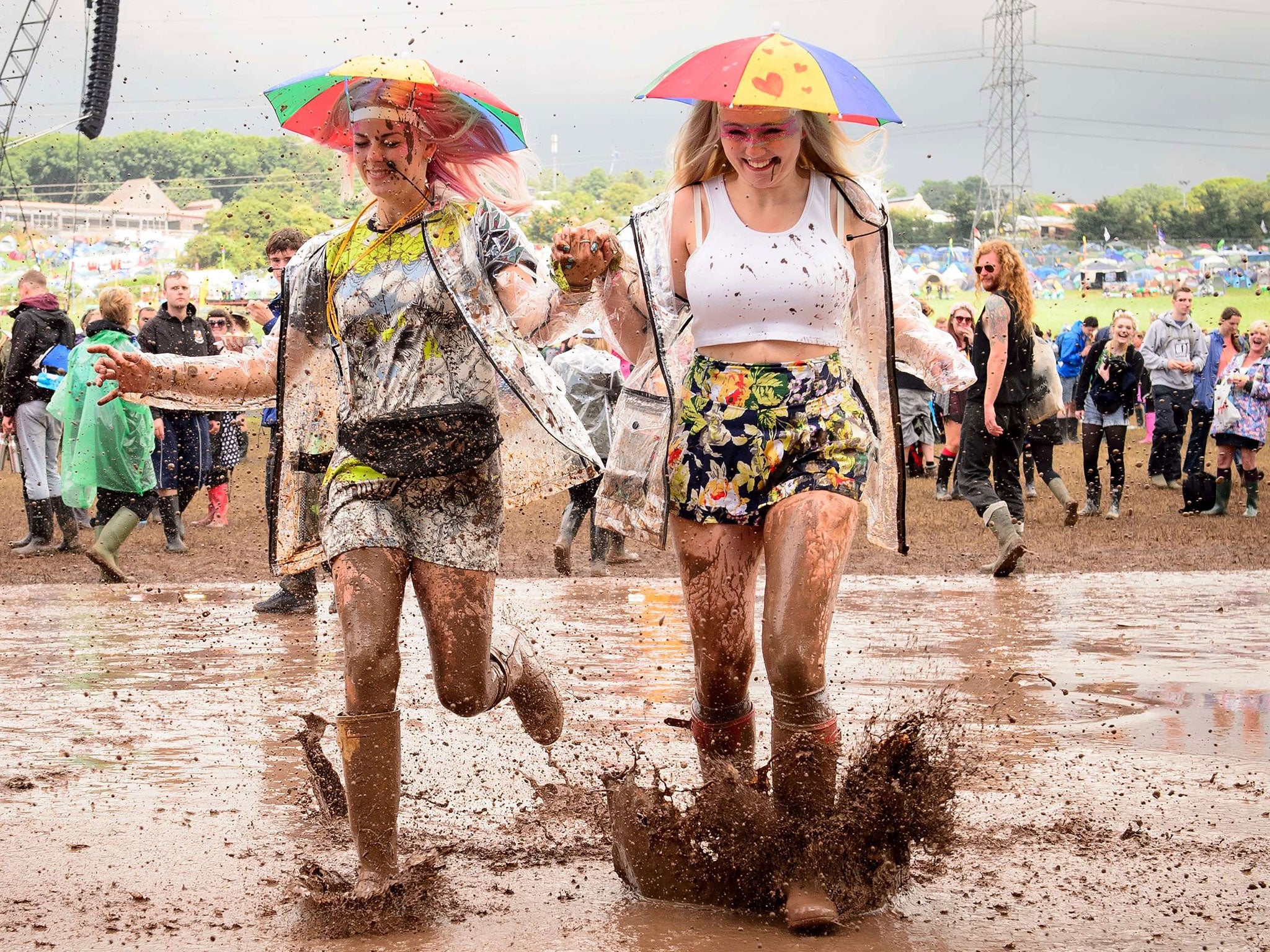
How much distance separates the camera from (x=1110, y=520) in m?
13.4

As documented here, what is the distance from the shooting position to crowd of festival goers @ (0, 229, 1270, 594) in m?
10.1

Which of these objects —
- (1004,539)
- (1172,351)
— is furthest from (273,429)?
(1172,351)

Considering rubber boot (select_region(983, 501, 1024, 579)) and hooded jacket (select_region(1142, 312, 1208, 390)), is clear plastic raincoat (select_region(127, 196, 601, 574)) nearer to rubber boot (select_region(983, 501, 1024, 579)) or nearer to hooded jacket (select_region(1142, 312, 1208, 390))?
rubber boot (select_region(983, 501, 1024, 579))

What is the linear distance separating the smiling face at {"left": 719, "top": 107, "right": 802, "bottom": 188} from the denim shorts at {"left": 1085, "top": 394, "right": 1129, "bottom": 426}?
425 inches

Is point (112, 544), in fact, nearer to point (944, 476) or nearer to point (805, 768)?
point (805, 768)

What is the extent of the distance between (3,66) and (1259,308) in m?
20.0

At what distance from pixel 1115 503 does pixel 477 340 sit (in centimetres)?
1083

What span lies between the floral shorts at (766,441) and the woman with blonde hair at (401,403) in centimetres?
43

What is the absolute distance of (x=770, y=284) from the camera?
3852mm

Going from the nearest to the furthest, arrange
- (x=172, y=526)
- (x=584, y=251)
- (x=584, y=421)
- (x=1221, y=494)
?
(x=584, y=251), (x=584, y=421), (x=172, y=526), (x=1221, y=494)

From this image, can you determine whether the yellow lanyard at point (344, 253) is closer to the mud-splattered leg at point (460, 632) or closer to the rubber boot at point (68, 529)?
the mud-splattered leg at point (460, 632)

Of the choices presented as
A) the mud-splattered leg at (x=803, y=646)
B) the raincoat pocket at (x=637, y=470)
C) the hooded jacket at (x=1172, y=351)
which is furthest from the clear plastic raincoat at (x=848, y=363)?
the hooded jacket at (x=1172, y=351)

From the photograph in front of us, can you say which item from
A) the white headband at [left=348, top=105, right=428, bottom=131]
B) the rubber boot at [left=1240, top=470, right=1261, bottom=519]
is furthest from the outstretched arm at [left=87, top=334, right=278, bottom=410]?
the rubber boot at [left=1240, top=470, right=1261, bottom=519]

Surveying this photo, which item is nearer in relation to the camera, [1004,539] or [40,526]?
[1004,539]
